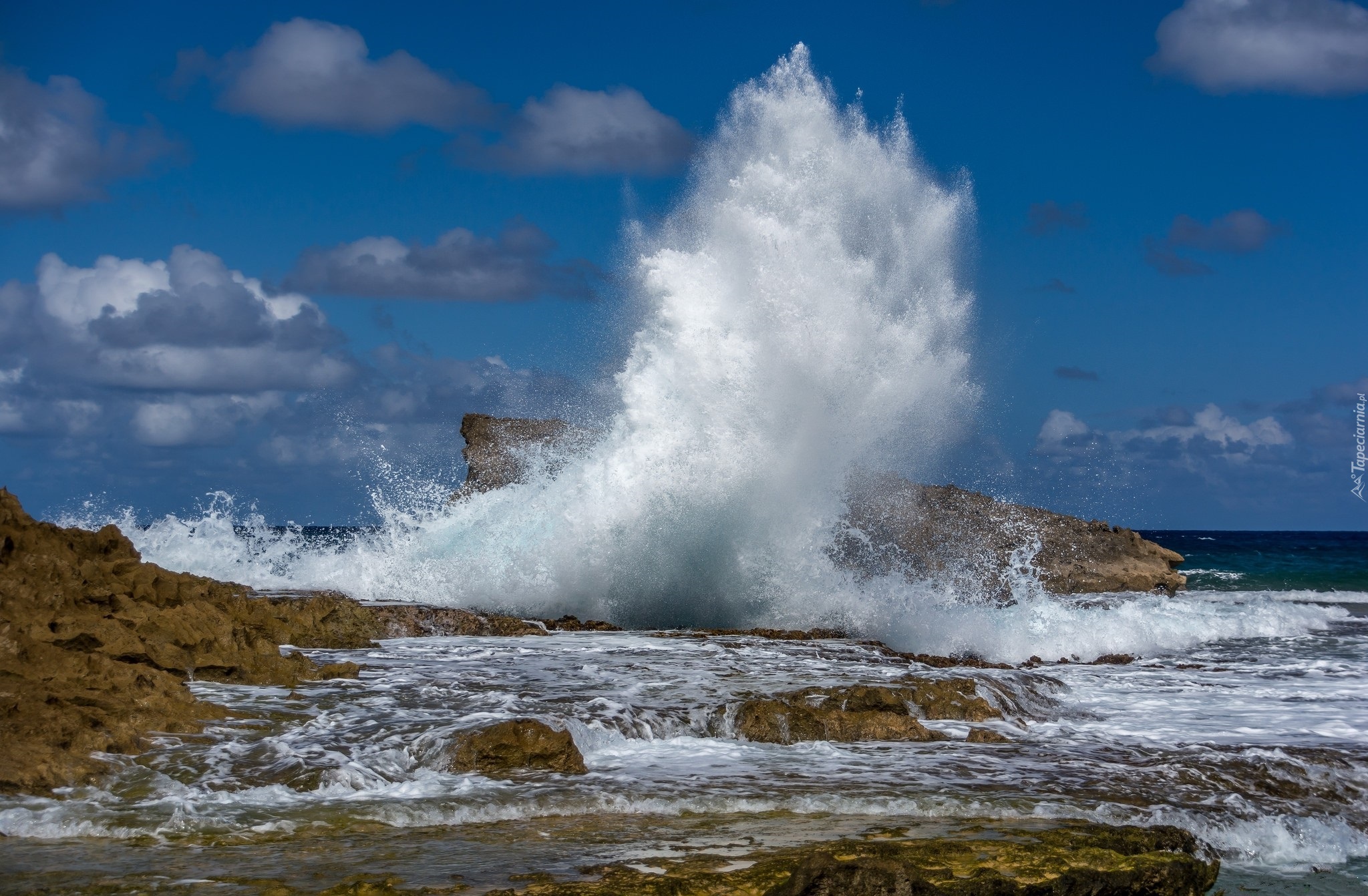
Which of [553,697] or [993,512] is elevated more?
[993,512]

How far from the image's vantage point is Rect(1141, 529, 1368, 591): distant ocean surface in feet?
118

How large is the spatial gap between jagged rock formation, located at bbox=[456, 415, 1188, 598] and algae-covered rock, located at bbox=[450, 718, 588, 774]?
12.5m

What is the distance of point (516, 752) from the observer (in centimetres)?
668

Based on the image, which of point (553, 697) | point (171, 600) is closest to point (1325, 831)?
point (553, 697)

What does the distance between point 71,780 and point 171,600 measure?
3676 millimetres

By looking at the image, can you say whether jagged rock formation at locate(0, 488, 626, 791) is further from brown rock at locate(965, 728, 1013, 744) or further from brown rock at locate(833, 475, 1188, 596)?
brown rock at locate(833, 475, 1188, 596)

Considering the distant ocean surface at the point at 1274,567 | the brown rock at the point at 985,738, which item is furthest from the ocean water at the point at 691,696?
the distant ocean surface at the point at 1274,567

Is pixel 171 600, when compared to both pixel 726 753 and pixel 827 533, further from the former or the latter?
pixel 827 533

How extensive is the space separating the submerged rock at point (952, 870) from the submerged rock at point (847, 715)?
8.00 ft

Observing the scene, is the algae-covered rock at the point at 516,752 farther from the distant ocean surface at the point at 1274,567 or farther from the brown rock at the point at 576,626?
the distant ocean surface at the point at 1274,567

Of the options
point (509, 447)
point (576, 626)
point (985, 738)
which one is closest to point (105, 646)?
point (985, 738)

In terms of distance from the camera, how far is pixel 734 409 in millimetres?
16953

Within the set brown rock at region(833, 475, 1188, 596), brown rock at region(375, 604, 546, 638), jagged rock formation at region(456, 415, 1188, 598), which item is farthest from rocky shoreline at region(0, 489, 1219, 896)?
brown rock at region(833, 475, 1188, 596)

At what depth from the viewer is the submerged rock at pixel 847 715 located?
7.79m
